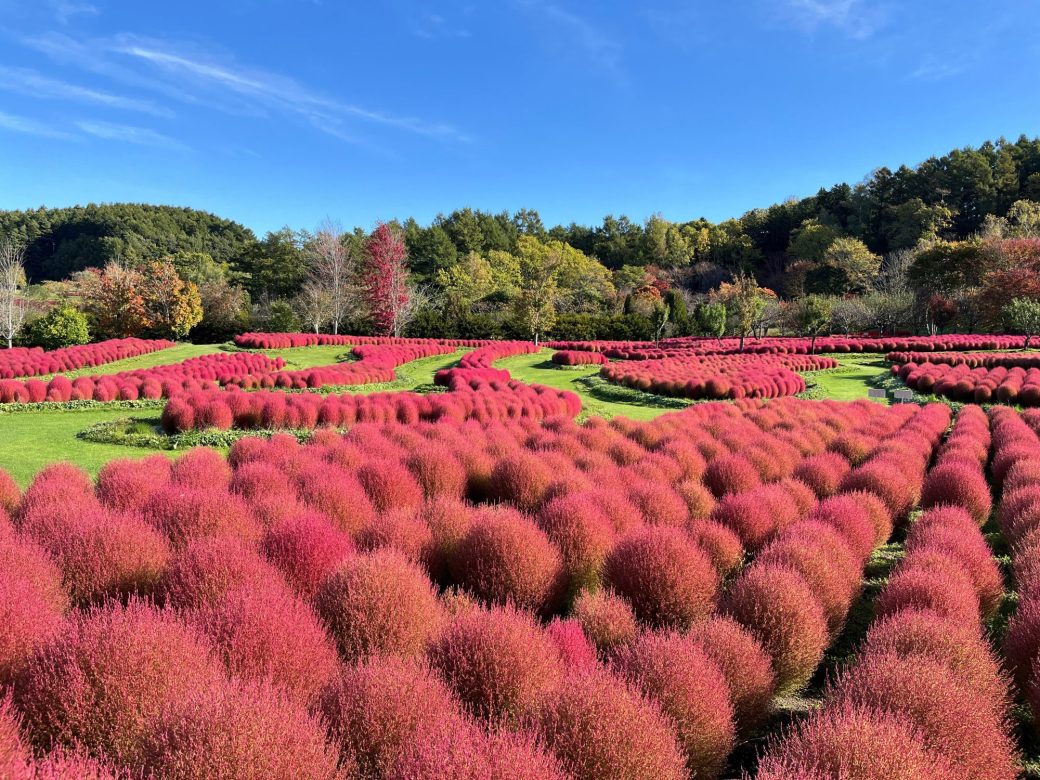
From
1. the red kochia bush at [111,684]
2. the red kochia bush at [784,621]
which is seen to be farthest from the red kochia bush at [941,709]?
the red kochia bush at [111,684]

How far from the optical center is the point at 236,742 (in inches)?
86.7

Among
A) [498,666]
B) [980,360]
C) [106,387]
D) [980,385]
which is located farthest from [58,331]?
[980,360]

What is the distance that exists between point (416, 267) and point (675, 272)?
39405 millimetres

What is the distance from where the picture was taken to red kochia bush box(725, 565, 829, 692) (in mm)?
4004

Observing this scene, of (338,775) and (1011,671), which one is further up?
(338,775)

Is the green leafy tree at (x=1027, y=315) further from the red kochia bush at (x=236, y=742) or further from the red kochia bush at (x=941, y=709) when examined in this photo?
the red kochia bush at (x=236, y=742)

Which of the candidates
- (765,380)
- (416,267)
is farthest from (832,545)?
(416,267)

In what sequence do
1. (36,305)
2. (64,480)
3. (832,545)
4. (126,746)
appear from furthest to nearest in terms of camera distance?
(36,305) < (64,480) < (832,545) < (126,746)

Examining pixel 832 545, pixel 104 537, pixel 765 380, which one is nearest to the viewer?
pixel 104 537

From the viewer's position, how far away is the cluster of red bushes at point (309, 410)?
1280cm

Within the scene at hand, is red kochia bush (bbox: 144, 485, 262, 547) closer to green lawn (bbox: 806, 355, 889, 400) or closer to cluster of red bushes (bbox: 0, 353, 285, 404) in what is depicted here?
cluster of red bushes (bbox: 0, 353, 285, 404)

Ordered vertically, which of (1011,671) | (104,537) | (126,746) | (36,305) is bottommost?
(1011,671)

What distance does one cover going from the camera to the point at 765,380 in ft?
70.5

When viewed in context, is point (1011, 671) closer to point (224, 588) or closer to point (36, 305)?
point (224, 588)
